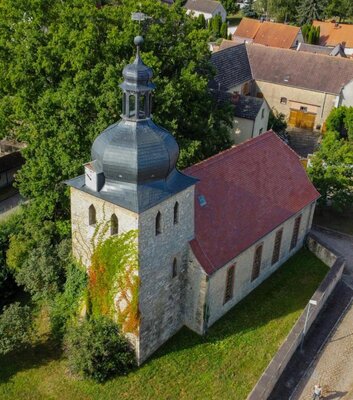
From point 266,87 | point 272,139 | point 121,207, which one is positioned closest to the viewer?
point 121,207

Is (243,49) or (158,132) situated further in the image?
(243,49)

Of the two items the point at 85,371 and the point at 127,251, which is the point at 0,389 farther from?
the point at 127,251

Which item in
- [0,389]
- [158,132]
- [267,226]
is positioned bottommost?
[0,389]

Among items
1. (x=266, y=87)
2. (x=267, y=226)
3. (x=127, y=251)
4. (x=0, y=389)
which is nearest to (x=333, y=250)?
(x=267, y=226)

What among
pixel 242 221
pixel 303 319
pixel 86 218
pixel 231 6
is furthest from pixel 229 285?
pixel 231 6

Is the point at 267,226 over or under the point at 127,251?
under

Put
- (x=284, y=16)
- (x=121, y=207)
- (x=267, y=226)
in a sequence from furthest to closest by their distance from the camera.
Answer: (x=284, y=16) → (x=267, y=226) → (x=121, y=207)

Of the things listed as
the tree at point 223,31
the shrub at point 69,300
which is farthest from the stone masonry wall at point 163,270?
the tree at point 223,31
